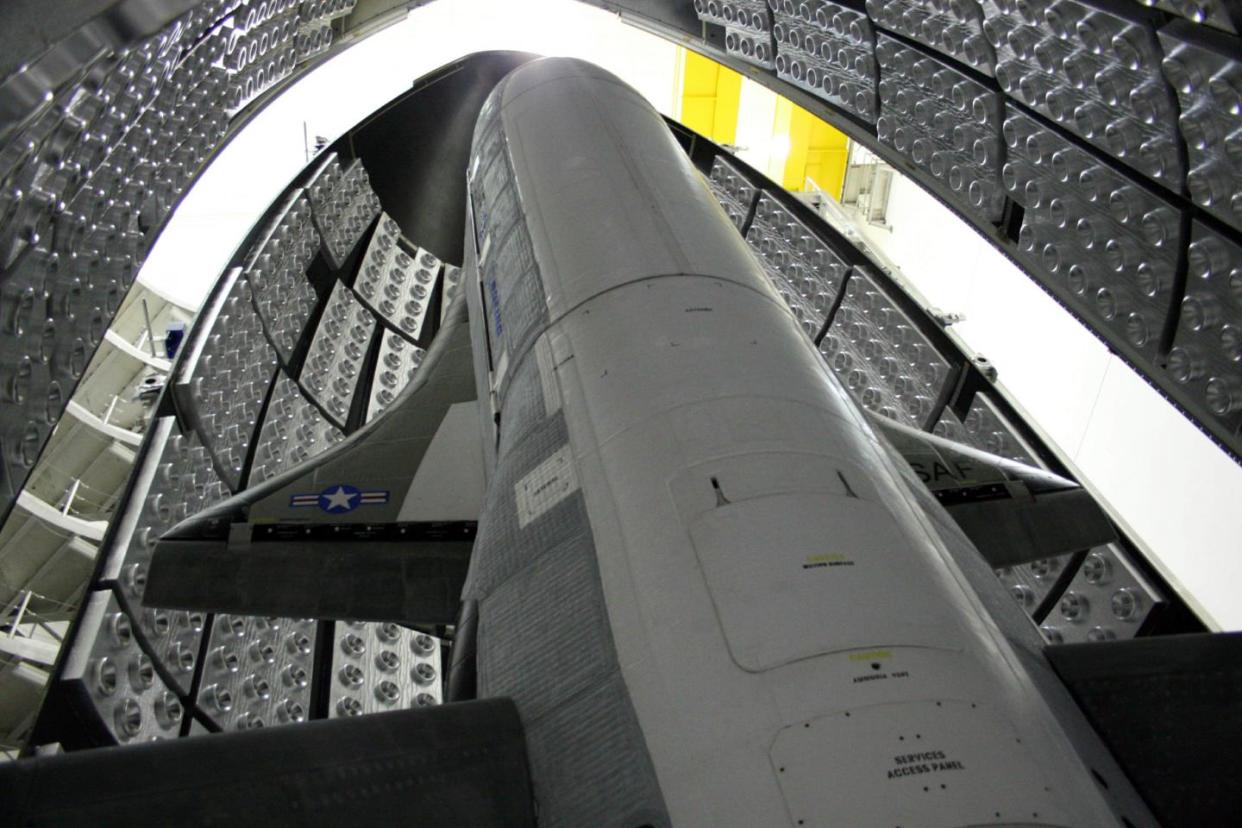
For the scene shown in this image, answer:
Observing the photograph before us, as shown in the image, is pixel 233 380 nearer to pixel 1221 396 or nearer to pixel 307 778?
pixel 307 778

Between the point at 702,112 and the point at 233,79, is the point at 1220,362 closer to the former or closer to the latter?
the point at 233,79

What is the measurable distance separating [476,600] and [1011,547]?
2926mm

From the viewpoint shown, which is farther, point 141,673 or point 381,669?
point 381,669

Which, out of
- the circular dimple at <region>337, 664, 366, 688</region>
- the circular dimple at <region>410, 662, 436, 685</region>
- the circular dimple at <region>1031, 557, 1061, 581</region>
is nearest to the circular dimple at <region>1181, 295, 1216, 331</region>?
the circular dimple at <region>1031, 557, 1061, 581</region>

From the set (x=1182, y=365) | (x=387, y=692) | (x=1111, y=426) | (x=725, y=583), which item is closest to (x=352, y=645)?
(x=387, y=692)

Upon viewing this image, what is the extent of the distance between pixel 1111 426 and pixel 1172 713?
744 centimetres

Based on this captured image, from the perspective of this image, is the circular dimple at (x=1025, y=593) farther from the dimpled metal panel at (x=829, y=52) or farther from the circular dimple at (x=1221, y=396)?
the dimpled metal panel at (x=829, y=52)

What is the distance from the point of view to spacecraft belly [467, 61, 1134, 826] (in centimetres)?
241

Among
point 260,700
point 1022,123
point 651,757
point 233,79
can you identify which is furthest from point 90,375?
point 651,757

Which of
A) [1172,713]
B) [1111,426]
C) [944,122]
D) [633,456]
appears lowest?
[1172,713]

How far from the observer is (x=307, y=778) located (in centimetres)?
256

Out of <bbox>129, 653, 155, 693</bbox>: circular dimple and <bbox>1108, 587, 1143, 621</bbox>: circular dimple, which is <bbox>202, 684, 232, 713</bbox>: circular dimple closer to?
<bbox>129, 653, 155, 693</bbox>: circular dimple

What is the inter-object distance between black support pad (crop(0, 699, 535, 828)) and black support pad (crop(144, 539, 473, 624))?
1.90 metres

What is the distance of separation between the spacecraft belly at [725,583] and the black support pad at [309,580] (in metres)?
0.81
